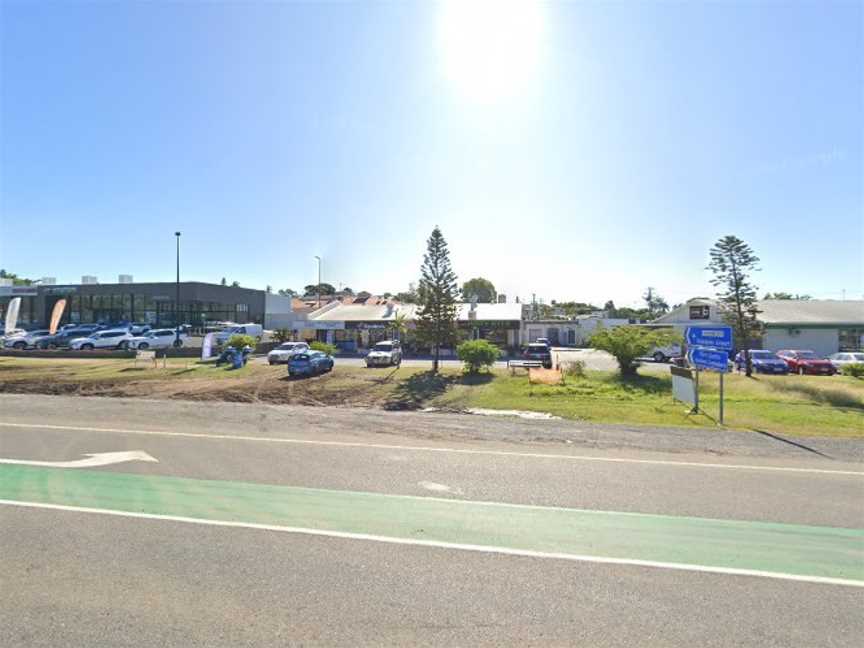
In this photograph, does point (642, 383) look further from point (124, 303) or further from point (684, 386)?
point (124, 303)

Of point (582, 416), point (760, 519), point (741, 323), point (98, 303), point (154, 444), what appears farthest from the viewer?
point (98, 303)

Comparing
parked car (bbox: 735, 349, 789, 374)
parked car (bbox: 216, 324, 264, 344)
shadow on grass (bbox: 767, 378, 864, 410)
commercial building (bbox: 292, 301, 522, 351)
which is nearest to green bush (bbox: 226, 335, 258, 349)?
parked car (bbox: 216, 324, 264, 344)

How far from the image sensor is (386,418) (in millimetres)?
12547

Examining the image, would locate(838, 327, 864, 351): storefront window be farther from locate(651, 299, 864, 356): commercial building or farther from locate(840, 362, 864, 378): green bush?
locate(840, 362, 864, 378): green bush

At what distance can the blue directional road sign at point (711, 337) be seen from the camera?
1371cm

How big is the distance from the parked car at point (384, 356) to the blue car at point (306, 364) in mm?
3909

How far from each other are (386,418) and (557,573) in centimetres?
873

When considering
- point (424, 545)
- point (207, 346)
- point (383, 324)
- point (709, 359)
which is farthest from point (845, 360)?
point (207, 346)

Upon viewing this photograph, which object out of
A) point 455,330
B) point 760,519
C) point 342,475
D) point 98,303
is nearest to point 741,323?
point 455,330

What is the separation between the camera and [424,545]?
4.65 m

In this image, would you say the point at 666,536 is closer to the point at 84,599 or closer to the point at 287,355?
the point at 84,599

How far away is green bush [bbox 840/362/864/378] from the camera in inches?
1019

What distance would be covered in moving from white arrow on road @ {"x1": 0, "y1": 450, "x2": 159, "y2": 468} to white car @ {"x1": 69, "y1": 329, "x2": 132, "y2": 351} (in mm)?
33346

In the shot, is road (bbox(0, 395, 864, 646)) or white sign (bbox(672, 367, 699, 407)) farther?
white sign (bbox(672, 367, 699, 407))
